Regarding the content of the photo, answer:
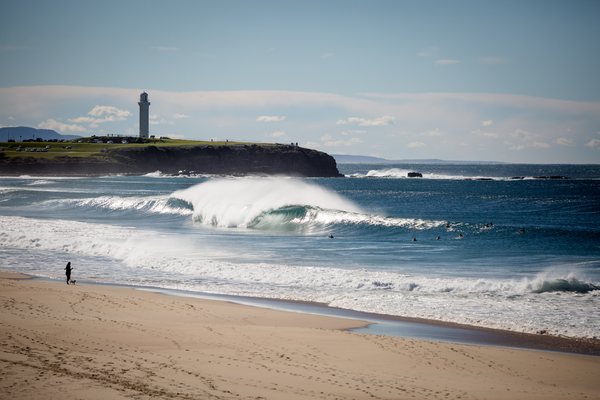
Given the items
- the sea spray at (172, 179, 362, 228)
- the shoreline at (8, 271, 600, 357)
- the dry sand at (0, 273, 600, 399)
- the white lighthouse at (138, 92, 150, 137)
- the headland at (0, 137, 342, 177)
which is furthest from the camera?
the white lighthouse at (138, 92, 150, 137)

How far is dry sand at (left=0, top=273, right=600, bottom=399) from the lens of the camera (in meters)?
5.91

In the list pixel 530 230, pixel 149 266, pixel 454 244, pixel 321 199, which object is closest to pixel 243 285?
pixel 149 266

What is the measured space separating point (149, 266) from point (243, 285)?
4.92 meters

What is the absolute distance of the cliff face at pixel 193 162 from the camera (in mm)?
101250

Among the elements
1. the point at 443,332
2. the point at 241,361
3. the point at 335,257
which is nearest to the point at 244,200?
the point at 335,257

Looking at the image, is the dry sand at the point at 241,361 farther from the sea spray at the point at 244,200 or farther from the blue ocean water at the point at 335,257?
the sea spray at the point at 244,200

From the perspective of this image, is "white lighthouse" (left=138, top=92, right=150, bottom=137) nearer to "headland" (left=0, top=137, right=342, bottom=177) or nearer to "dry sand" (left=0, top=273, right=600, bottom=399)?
"headland" (left=0, top=137, right=342, bottom=177)

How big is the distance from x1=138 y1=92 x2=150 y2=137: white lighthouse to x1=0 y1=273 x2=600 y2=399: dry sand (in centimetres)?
14709

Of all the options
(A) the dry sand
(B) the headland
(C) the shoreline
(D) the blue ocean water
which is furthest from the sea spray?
(B) the headland

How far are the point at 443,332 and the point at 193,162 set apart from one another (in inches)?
4835

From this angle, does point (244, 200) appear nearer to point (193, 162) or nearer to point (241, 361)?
point (241, 361)

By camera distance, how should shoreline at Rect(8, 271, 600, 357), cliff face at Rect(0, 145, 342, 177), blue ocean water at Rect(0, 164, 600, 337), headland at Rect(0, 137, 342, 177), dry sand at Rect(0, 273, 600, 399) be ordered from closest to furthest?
dry sand at Rect(0, 273, 600, 399) < shoreline at Rect(8, 271, 600, 357) < blue ocean water at Rect(0, 164, 600, 337) < cliff face at Rect(0, 145, 342, 177) < headland at Rect(0, 137, 342, 177)

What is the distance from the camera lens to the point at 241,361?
23.6ft

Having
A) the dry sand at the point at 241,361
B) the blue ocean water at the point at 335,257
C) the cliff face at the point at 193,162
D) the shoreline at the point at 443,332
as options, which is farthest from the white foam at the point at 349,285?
the cliff face at the point at 193,162
